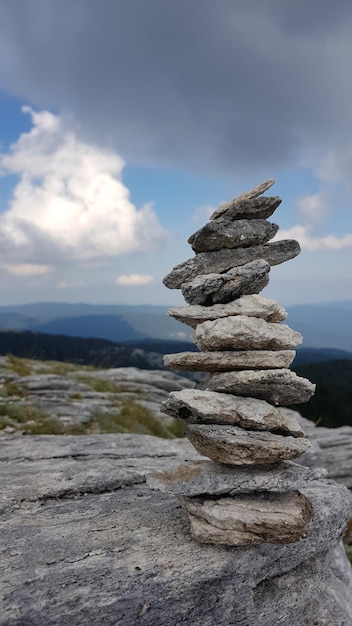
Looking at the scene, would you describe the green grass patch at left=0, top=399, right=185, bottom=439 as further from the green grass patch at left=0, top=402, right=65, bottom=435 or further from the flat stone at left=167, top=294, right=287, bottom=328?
the flat stone at left=167, top=294, right=287, bottom=328

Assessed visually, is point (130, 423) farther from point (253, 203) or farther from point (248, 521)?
point (253, 203)

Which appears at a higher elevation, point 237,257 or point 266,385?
point 237,257

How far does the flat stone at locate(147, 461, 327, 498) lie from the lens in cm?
962

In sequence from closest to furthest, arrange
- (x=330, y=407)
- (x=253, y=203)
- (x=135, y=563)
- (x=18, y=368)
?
(x=135, y=563) < (x=253, y=203) < (x=18, y=368) < (x=330, y=407)

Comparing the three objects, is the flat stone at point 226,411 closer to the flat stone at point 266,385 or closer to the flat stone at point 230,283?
the flat stone at point 266,385

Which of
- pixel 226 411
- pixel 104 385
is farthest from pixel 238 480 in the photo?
pixel 104 385

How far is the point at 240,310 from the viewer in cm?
1027

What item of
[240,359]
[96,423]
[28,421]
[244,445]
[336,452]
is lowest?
[336,452]

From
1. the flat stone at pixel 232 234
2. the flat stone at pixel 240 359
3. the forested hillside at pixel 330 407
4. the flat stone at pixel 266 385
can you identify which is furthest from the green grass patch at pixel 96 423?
the forested hillside at pixel 330 407

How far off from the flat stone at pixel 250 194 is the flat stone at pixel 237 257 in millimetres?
1120

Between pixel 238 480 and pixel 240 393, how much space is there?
208 cm

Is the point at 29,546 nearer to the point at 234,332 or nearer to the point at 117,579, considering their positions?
the point at 117,579

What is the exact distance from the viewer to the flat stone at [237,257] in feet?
36.3

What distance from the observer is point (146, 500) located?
1229 cm
